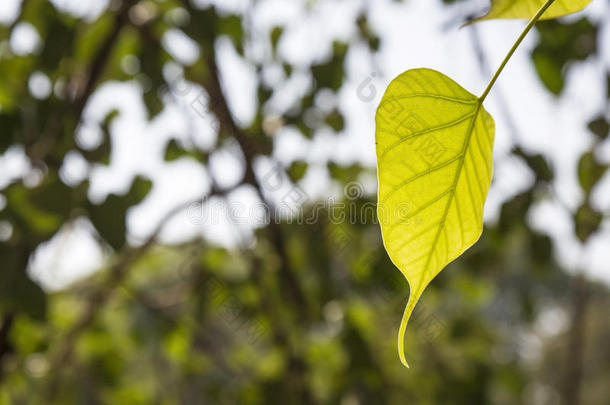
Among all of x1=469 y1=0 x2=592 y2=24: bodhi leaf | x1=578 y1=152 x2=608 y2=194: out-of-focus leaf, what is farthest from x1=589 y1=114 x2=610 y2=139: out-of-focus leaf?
x1=469 y1=0 x2=592 y2=24: bodhi leaf

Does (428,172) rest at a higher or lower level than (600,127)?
higher

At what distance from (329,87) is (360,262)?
1.02 ft

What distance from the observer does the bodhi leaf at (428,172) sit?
234 millimetres

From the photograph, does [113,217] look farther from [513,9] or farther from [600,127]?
[600,127]

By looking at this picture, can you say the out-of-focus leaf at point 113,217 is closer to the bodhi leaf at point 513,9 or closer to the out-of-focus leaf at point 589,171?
the bodhi leaf at point 513,9

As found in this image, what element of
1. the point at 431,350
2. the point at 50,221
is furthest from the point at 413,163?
the point at 431,350

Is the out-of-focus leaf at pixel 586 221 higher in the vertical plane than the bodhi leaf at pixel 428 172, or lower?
lower

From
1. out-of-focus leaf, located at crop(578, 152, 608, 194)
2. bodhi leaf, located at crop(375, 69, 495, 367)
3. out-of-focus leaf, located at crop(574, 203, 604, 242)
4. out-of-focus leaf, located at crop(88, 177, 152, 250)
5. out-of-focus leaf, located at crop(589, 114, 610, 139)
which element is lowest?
out-of-focus leaf, located at crop(574, 203, 604, 242)

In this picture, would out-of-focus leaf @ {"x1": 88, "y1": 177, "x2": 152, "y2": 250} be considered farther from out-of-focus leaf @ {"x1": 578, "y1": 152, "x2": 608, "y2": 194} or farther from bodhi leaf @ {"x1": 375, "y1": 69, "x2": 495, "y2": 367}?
out-of-focus leaf @ {"x1": 578, "y1": 152, "x2": 608, "y2": 194}

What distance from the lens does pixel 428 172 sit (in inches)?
9.5

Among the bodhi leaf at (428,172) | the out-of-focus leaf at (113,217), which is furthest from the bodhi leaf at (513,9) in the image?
the out-of-focus leaf at (113,217)

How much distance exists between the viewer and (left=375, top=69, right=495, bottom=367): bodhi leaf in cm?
23

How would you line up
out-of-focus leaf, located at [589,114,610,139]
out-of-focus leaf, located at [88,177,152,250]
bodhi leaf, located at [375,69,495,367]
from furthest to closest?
out-of-focus leaf, located at [589,114,610,139] → out-of-focus leaf, located at [88,177,152,250] → bodhi leaf, located at [375,69,495,367]

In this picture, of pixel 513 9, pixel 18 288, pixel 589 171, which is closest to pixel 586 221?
pixel 589 171
